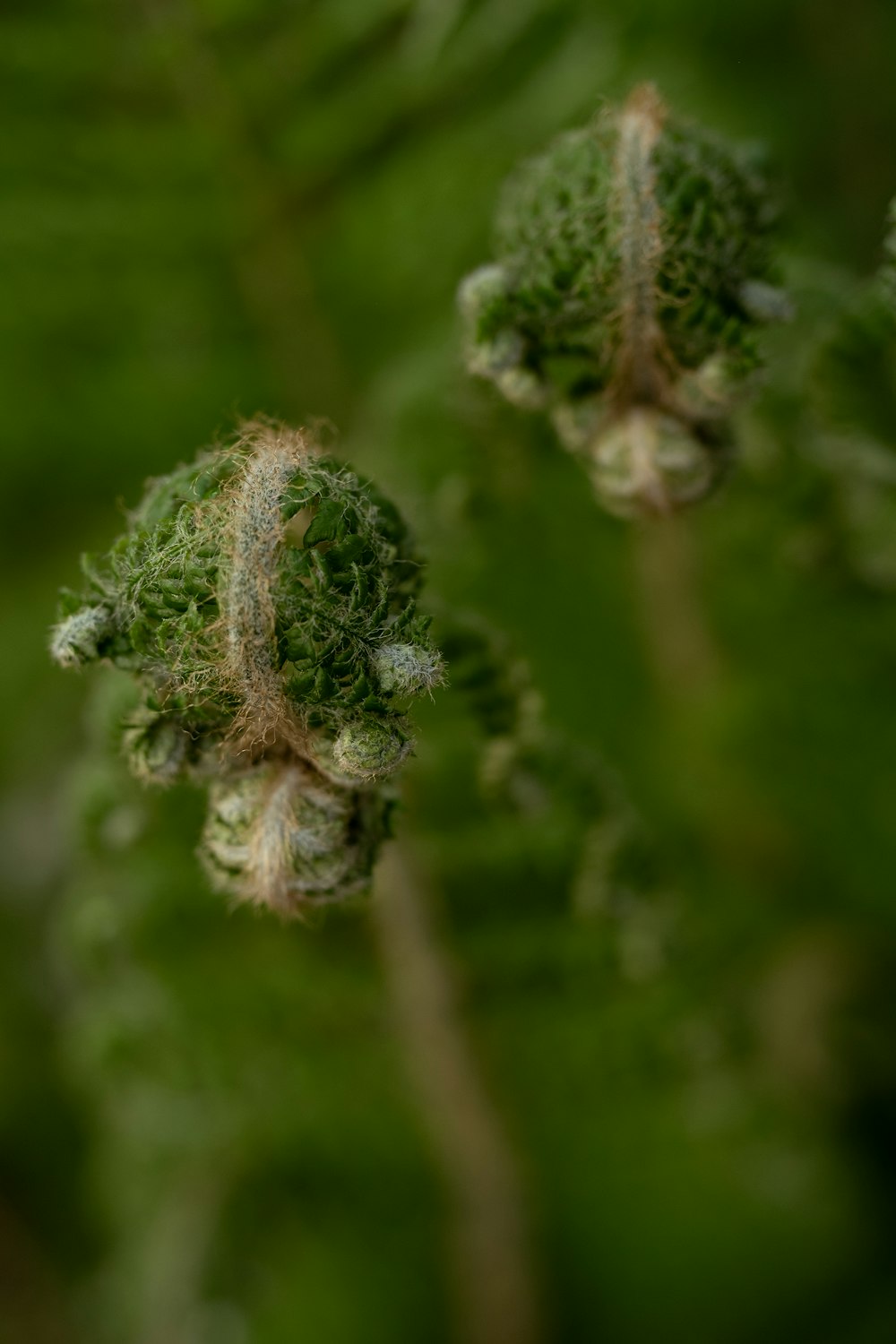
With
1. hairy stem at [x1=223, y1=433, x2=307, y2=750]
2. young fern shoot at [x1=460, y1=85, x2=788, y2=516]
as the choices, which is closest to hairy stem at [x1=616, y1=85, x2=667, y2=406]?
young fern shoot at [x1=460, y1=85, x2=788, y2=516]

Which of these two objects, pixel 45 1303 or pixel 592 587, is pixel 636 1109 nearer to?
pixel 592 587

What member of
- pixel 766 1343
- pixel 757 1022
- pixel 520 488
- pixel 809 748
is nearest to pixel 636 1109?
pixel 757 1022

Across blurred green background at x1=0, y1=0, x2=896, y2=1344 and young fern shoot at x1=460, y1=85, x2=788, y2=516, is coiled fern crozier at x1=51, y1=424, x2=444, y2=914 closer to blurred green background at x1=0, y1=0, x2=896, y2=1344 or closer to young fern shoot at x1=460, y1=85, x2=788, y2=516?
young fern shoot at x1=460, y1=85, x2=788, y2=516

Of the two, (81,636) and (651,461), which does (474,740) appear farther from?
(81,636)

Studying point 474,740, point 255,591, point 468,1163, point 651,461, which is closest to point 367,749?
point 255,591

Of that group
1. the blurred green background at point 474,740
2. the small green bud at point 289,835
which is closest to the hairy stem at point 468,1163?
the blurred green background at point 474,740
